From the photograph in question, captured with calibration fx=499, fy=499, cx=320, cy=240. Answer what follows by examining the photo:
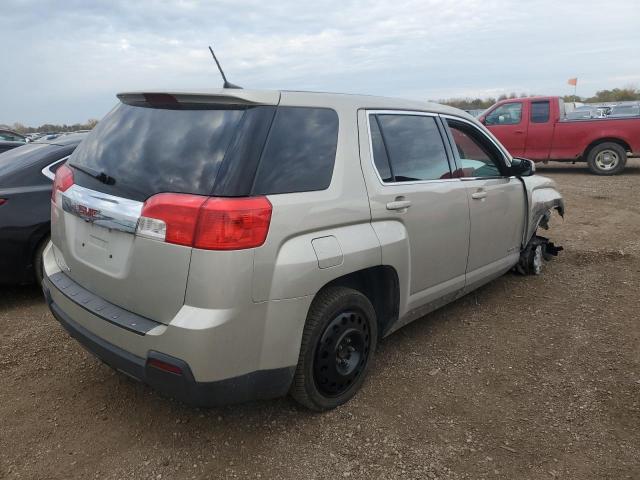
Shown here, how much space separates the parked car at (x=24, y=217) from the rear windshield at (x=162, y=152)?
1695 mm

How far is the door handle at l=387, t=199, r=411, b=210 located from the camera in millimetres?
2874

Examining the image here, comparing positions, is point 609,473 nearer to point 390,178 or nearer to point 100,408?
point 390,178

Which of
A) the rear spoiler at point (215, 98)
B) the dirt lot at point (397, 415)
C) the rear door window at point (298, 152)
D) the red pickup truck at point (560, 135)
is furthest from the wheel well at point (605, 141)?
the rear spoiler at point (215, 98)

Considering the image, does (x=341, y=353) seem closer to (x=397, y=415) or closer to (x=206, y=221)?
(x=397, y=415)

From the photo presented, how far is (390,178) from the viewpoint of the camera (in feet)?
9.72

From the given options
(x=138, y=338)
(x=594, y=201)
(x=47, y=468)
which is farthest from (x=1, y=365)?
(x=594, y=201)

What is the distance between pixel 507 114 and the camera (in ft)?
40.3

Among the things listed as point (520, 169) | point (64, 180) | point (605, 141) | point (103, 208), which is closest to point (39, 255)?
point (64, 180)

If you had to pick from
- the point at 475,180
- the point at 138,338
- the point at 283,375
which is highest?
the point at 475,180

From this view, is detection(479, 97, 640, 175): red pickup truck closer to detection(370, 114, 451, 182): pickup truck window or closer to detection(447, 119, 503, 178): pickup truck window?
detection(447, 119, 503, 178): pickup truck window

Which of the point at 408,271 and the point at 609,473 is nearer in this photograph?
the point at 609,473

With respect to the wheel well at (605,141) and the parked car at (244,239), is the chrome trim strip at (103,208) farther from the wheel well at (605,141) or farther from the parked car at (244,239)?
the wheel well at (605,141)

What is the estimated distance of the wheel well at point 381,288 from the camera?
2.91m

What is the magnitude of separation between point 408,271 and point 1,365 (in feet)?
9.07
